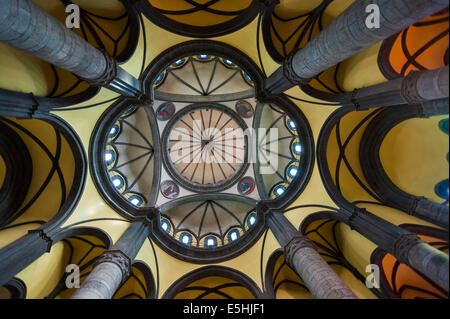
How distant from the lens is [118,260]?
9.84 m

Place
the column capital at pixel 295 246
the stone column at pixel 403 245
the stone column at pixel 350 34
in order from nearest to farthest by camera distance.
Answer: the stone column at pixel 403 245
the stone column at pixel 350 34
the column capital at pixel 295 246

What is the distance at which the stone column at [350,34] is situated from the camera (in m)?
5.36

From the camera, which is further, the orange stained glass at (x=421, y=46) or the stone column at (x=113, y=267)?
the stone column at (x=113, y=267)

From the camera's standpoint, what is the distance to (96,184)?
12.5 metres

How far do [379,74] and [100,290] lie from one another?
480 inches

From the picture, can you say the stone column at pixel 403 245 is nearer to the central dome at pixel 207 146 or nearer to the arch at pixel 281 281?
the arch at pixel 281 281

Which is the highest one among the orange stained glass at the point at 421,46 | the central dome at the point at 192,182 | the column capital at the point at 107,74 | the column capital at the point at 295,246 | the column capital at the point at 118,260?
the central dome at the point at 192,182

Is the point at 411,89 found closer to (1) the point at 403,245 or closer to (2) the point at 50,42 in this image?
(1) the point at 403,245

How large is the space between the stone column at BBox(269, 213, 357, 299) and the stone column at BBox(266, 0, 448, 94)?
6489 mm

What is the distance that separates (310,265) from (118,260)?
23.6ft

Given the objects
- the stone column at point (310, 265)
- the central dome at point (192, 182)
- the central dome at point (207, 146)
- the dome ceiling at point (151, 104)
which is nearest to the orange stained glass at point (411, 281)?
the dome ceiling at point (151, 104)

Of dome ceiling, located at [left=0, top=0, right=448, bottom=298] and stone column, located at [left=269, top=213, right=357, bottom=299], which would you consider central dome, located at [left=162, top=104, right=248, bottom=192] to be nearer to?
dome ceiling, located at [left=0, top=0, right=448, bottom=298]

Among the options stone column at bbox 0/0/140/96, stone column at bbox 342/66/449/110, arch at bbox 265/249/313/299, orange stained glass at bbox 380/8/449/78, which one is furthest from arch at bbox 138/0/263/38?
arch at bbox 265/249/313/299

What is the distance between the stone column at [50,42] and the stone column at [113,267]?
266 inches
